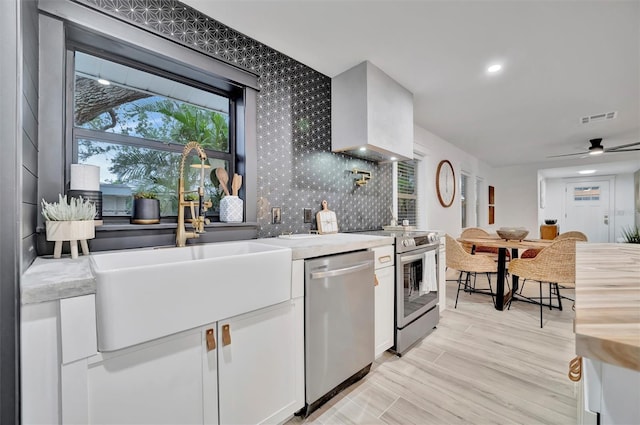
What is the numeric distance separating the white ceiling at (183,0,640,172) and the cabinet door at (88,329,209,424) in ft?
6.22

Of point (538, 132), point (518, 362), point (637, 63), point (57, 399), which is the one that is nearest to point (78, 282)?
point (57, 399)

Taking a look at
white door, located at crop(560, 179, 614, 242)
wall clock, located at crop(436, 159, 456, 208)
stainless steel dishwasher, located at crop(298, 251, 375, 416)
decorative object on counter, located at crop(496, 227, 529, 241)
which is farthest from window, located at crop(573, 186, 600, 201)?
stainless steel dishwasher, located at crop(298, 251, 375, 416)

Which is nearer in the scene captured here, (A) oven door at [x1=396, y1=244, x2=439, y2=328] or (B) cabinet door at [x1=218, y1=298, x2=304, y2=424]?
(B) cabinet door at [x1=218, y1=298, x2=304, y2=424]

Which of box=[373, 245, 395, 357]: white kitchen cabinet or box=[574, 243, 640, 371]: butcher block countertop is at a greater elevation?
box=[574, 243, 640, 371]: butcher block countertop

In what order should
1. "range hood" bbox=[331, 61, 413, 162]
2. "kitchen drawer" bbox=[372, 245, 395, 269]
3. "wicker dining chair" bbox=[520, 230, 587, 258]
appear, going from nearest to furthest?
1. "kitchen drawer" bbox=[372, 245, 395, 269]
2. "range hood" bbox=[331, 61, 413, 162]
3. "wicker dining chair" bbox=[520, 230, 587, 258]

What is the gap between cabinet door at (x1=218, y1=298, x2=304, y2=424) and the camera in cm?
115

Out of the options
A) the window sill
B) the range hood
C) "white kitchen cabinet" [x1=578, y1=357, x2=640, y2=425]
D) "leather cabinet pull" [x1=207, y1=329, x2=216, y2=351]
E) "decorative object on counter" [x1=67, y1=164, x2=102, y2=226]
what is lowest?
"leather cabinet pull" [x1=207, y1=329, x2=216, y2=351]

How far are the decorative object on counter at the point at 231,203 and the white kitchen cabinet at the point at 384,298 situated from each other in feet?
3.23

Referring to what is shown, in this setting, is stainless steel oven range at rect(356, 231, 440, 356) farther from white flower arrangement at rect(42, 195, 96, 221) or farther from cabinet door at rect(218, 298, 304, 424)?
white flower arrangement at rect(42, 195, 96, 221)

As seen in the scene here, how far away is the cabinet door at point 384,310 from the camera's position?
1946 mm

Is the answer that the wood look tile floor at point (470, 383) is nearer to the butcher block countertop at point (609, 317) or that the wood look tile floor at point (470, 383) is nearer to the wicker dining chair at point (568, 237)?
the butcher block countertop at point (609, 317)

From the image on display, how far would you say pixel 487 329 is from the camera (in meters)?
2.59

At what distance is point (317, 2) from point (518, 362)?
9.38 feet

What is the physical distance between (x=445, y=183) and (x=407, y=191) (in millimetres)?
1142
